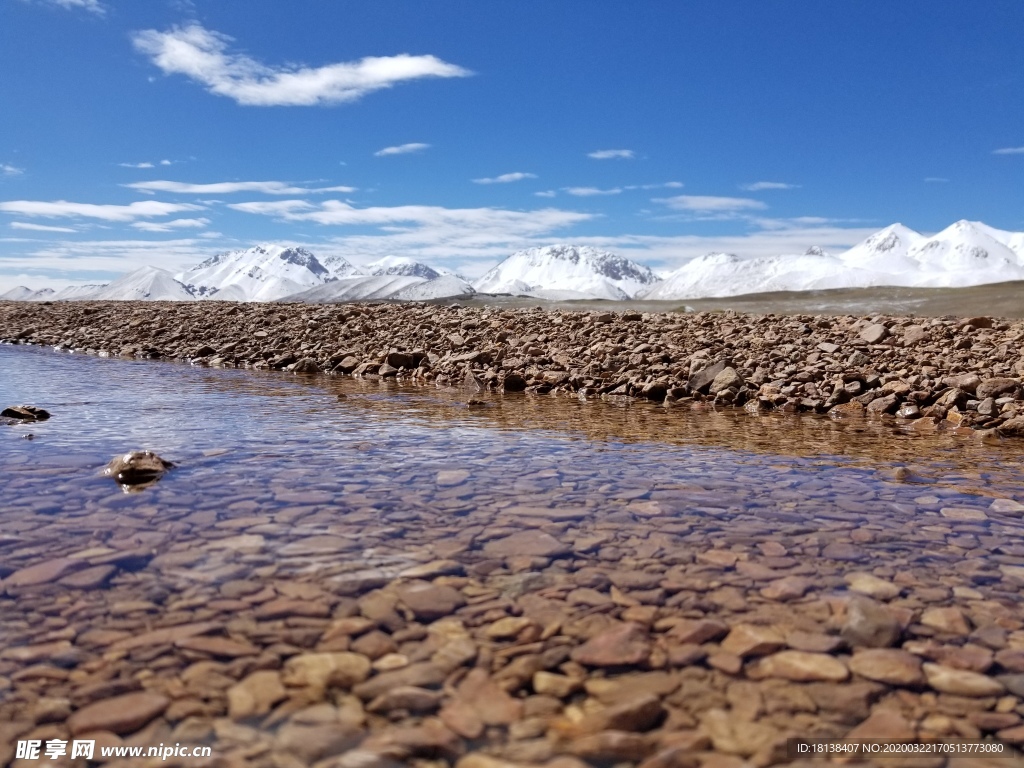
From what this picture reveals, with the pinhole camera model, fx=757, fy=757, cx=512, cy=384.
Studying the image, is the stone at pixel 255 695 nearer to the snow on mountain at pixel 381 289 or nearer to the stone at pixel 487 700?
the stone at pixel 487 700

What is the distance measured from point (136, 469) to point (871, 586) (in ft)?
18.5

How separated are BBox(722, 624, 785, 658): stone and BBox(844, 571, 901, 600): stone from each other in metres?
0.84

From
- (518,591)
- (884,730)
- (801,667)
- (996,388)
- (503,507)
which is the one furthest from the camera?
(996,388)

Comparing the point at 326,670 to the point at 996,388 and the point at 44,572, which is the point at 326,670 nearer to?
the point at 44,572

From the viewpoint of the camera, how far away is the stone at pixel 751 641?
3.40 m

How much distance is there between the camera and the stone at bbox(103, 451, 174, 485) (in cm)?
633

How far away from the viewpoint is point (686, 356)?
14.9m

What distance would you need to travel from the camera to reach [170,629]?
3541 mm

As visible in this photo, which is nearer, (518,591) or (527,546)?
(518,591)

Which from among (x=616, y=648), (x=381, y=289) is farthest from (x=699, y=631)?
(x=381, y=289)

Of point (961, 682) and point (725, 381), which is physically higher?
point (725, 381)

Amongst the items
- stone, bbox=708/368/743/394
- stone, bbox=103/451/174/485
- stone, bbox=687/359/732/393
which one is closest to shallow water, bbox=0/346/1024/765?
stone, bbox=103/451/174/485

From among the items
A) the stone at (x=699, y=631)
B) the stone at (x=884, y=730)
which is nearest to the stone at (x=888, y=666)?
the stone at (x=884, y=730)

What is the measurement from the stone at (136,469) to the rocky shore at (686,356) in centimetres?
859
